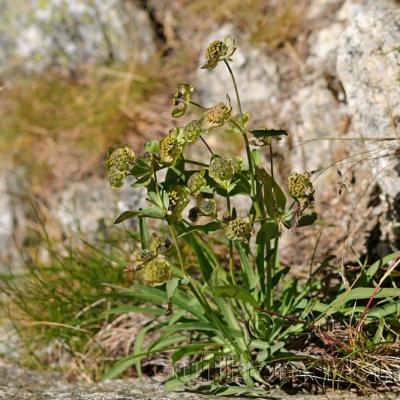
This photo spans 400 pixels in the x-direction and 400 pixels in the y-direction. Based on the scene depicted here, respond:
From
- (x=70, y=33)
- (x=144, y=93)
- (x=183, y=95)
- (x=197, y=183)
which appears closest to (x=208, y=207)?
(x=197, y=183)

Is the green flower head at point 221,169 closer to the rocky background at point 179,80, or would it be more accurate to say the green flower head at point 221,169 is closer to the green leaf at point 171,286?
the green leaf at point 171,286

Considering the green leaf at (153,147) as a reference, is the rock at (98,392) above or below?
below

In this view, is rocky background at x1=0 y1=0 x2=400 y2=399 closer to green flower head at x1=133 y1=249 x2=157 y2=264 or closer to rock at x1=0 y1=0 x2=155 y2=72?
rock at x1=0 y1=0 x2=155 y2=72

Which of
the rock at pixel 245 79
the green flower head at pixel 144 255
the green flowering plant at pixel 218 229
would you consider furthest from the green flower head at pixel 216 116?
the rock at pixel 245 79

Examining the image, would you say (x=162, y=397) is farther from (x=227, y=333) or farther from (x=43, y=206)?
(x=43, y=206)

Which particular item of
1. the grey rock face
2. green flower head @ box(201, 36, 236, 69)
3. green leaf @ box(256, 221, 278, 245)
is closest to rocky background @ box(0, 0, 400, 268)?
the grey rock face

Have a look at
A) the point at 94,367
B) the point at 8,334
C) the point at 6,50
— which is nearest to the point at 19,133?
the point at 6,50
